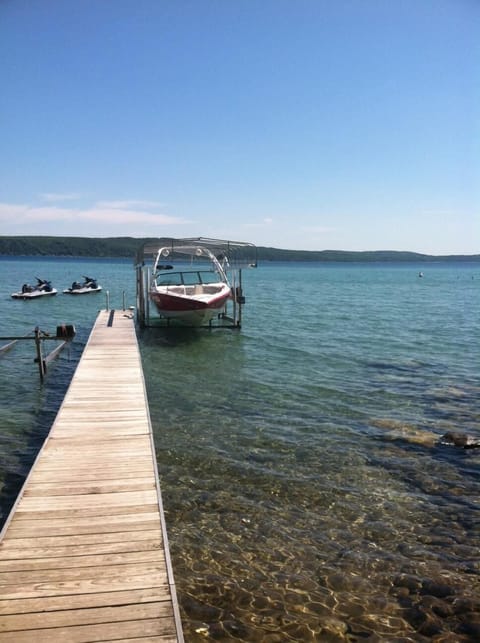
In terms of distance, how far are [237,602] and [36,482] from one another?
3226 millimetres

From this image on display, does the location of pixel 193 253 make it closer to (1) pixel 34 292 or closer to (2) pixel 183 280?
(2) pixel 183 280

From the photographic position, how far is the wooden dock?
14.4ft

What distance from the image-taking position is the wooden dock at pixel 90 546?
14.4 feet

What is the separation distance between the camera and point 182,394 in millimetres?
14148

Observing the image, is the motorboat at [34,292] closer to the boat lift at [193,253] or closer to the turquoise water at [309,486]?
the boat lift at [193,253]

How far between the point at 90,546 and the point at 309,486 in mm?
4216

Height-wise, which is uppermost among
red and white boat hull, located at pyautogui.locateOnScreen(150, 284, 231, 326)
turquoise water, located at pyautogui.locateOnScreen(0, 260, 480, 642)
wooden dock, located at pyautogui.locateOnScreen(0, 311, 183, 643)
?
red and white boat hull, located at pyautogui.locateOnScreen(150, 284, 231, 326)

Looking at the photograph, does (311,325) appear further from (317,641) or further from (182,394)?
(317,641)

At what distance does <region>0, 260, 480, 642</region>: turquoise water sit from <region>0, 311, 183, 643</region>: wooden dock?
86 centimetres

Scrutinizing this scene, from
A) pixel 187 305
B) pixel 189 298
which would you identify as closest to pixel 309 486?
pixel 189 298

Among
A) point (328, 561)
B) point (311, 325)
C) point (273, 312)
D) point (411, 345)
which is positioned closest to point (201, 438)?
point (328, 561)

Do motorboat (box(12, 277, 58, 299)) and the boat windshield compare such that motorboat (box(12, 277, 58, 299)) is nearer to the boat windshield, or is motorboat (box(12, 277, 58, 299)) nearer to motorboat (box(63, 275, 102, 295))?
motorboat (box(63, 275, 102, 295))

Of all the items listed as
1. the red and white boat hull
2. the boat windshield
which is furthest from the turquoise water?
the boat windshield

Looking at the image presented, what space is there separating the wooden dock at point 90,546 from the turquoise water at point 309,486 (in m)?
0.86
